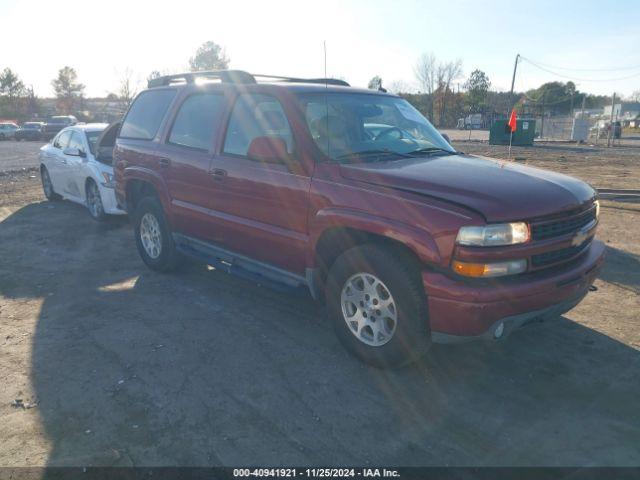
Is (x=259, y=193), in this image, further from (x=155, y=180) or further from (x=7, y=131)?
(x=7, y=131)

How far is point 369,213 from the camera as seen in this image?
353 cm

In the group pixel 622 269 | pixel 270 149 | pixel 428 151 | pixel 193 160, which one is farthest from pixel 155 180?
pixel 622 269

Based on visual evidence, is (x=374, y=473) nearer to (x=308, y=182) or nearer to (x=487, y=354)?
(x=487, y=354)

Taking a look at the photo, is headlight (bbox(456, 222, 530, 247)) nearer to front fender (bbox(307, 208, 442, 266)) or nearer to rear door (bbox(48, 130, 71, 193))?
front fender (bbox(307, 208, 442, 266))

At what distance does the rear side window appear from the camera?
5832 millimetres

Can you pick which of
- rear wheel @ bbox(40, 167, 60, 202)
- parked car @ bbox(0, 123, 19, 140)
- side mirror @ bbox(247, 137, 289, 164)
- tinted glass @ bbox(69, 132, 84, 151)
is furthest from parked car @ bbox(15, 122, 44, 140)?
side mirror @ bbox(247, 137, 289, 164)

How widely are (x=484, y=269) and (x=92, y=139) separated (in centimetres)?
799

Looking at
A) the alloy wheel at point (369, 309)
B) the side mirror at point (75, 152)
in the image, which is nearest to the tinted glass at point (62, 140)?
the side mirror at point (75, 152)

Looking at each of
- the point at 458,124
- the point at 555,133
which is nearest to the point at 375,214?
the point at 555,133

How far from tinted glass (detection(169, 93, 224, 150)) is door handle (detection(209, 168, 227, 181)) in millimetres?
302

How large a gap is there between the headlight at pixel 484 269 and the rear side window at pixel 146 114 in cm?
392

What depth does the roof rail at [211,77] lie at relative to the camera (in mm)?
4930

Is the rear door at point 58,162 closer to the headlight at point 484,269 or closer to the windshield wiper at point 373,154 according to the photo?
the windshield wiper at point 373,154

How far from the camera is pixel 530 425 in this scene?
3133mm
